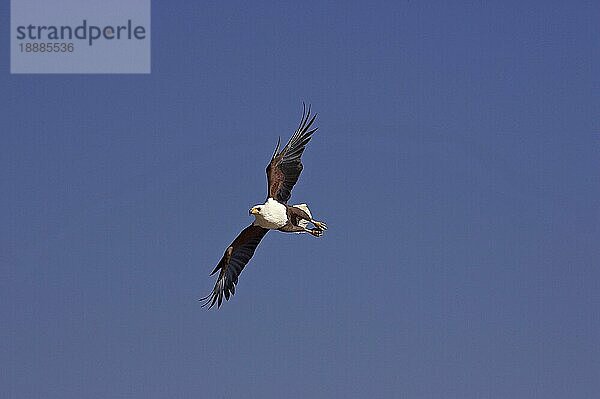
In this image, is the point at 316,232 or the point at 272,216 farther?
the point at 272,216

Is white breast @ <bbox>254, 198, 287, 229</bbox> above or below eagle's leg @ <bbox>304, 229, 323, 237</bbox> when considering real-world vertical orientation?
above

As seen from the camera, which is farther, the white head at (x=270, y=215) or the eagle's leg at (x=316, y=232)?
the white head at (x=270, y=215)

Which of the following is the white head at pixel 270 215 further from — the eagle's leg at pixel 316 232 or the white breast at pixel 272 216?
the eagle's leg at pixel 316 232

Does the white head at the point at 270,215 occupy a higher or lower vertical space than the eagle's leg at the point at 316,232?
higher

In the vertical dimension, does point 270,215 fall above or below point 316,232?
above

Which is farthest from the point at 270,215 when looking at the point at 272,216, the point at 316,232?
the point at 316,232

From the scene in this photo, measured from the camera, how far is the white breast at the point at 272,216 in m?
38.0

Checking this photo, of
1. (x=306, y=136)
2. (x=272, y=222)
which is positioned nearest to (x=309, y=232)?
(x=272, y=222)

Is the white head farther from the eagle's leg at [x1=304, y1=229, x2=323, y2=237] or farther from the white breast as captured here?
the eagle's leg at [x1=304, y1=229, x2=323, y2=237]

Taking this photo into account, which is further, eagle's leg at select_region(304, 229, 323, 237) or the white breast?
the white breast

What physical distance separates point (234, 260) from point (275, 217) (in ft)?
15.1

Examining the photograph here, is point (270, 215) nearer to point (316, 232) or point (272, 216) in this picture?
point (272, 216)

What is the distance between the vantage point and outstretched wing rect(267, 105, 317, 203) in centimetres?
3978

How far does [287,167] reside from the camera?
40.3 meters
